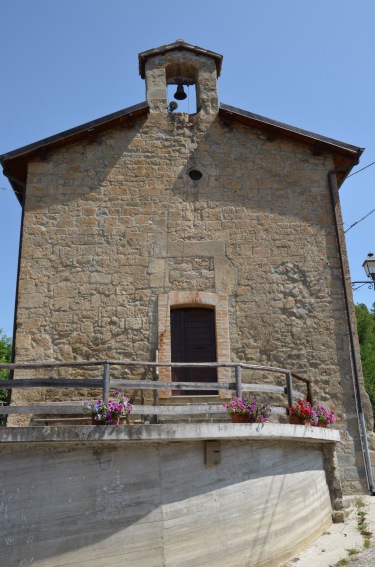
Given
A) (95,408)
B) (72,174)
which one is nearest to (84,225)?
(72,174)

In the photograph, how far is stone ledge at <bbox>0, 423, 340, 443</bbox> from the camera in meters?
6.98

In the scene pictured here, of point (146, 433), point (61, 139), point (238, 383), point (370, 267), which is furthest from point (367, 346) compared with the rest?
point (146, 433)

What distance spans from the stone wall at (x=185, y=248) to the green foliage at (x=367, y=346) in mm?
15234

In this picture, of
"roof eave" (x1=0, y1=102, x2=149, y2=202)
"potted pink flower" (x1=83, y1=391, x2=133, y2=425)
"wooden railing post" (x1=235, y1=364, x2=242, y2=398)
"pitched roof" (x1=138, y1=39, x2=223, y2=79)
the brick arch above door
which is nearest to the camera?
"potted pink flower" (x1=83, y1=391, x2=133, y2=425)

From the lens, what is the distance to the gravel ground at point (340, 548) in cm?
809

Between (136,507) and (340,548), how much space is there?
3442 mm

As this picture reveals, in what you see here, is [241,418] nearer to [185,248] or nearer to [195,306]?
[195,306]

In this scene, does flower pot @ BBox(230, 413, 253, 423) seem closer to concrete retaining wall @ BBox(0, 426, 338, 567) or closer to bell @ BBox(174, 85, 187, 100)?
concrete retaining wall @ BBox(0, 426, 338, 567)

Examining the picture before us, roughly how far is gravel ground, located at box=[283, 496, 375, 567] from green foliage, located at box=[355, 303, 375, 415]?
16362 millimetres

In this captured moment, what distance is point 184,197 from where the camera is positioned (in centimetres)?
1195

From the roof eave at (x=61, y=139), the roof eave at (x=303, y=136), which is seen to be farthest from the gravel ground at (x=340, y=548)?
the roof eave at (x=61, y=139)

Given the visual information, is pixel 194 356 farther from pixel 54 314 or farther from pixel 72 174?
pixel 72 174

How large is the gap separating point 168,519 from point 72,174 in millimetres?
7456

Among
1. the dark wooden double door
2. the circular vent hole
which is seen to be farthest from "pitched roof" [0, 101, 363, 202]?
the dark wooden double door
